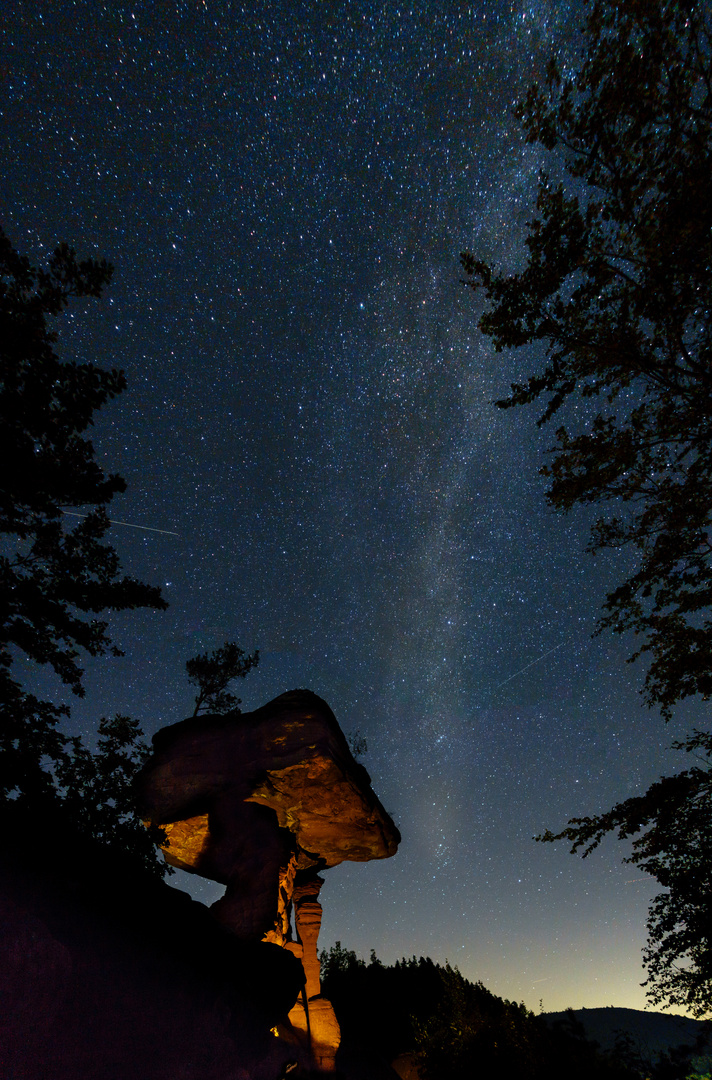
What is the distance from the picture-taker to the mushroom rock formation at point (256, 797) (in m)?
6.62

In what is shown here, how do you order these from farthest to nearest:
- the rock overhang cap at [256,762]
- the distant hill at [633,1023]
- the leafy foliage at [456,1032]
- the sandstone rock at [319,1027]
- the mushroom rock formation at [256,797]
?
1. the distant hill at [633,1023]
2. the leafy foliage at [456,1032]
3. the sandstone rock at [319,1027]
4. the rock overhang cap at [256,762]
5. the mushroom rock formation at [256,797]

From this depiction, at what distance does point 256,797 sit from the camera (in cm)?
746

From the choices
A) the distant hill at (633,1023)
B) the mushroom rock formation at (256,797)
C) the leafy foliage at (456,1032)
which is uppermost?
the mushroom rock formation at (256,797)

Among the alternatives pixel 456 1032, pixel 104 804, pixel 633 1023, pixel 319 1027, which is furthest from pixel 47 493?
pixel 633 1023

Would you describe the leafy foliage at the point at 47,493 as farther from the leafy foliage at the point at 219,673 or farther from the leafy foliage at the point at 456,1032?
the leafy foliage at the point at 456,1032

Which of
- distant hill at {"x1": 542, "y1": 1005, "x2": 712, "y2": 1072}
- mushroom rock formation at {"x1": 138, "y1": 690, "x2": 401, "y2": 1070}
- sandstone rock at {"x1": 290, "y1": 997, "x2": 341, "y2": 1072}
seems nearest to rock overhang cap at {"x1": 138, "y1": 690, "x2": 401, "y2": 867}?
mushroom rock formation at {"x1": 138, "y1": 690, "x2": 401, "y2": 1070}

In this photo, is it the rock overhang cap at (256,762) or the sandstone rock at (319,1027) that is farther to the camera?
the sandstone rock at (319,1027)

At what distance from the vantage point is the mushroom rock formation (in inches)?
261

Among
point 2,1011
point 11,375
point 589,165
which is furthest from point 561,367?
point 2,1011

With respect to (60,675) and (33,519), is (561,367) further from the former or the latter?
(60,675)

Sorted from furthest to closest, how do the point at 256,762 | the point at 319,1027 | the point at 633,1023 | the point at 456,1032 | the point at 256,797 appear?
1. the point at 633,1023
2. the point at 456,1032
3. the point at 319,1027
4. the point at 256,797
5. the point at 256,762

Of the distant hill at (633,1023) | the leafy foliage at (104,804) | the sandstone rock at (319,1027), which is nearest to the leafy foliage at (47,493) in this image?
the leafy foliage at (104,804)

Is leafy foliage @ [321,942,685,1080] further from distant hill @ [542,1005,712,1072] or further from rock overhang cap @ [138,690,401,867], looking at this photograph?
distant hill @ [542,1005,712,1072]

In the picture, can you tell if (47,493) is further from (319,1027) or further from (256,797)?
(319,1027)
